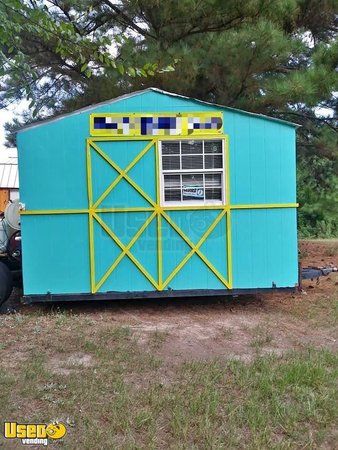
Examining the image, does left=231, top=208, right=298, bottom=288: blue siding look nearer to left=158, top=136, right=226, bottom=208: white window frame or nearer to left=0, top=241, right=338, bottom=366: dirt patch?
left=158, top=136, right=226, bottom=208: white window frame

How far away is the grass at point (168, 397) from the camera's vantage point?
11.2ft

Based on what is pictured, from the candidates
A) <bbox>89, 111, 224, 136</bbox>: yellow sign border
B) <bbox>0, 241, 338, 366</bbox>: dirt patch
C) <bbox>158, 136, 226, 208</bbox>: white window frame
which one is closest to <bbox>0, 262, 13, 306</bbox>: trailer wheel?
<bbox>0, 241, 338, 366</bbox>: dirt patch

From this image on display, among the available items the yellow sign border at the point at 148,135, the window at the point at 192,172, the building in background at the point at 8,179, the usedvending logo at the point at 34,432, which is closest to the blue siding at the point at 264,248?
the window at the point at 192,172

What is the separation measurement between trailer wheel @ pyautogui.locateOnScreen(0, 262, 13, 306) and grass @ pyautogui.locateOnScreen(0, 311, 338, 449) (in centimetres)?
177

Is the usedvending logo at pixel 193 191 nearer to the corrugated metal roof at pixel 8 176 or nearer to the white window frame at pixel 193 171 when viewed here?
the white window frame at pixel 193 171

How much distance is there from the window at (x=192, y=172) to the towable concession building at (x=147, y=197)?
14 millimetres

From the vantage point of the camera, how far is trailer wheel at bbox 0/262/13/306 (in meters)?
6.62

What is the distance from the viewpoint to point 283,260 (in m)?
6.60

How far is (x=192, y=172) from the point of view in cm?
646

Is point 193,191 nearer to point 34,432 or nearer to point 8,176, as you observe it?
point 34,432

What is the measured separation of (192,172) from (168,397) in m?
3.40

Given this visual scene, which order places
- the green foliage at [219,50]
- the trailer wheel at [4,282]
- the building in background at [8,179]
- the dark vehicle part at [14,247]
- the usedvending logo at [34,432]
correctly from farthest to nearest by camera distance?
the building in background at [8,179], the green foliage at [219,50], the dark vehicle part at [14,247], the trailer wheel at [4,282], the usedvending logo at [34,432]

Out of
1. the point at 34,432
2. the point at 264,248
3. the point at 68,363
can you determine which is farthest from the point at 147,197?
the point at 34,432

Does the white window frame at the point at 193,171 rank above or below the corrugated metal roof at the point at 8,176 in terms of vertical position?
below
